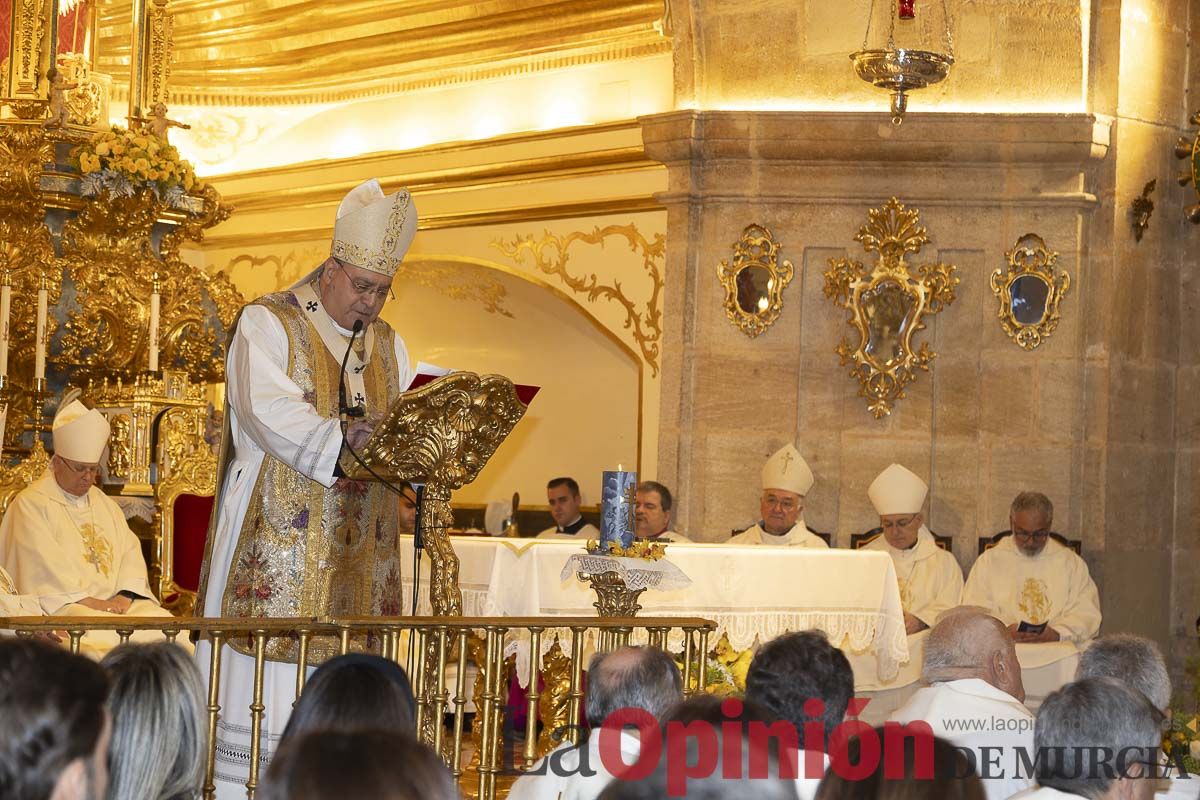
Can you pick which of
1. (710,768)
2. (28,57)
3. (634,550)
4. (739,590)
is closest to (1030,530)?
(739,590)

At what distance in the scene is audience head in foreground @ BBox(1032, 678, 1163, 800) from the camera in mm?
3238

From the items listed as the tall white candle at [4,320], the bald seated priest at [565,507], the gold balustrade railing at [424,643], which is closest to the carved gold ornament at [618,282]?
the bald seated priest at [565,507]

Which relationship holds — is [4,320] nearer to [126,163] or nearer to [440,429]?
[126,163]

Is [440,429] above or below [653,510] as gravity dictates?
above

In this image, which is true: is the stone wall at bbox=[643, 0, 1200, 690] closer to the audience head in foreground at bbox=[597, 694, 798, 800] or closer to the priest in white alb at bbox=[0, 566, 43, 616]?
the priest in white alb at bbox=[0, 566, 43, 616]

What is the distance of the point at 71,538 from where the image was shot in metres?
7.49

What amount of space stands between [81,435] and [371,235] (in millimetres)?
3153

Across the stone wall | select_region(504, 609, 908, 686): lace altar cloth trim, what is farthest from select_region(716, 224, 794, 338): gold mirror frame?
select_region(504, 609, 908, 686): lace altar cloth trim

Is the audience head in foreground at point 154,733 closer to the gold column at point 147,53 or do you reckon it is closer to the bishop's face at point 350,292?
the bishop's face at point 350,292

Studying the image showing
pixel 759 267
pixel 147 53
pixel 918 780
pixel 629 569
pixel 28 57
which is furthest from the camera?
pixel 759 267

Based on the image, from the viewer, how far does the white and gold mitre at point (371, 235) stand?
4.72 m

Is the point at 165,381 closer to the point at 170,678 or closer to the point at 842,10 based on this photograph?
the point at 842,10

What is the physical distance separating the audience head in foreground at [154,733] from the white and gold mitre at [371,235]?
2.09 m

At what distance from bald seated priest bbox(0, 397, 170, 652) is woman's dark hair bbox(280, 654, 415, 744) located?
15.4ft
